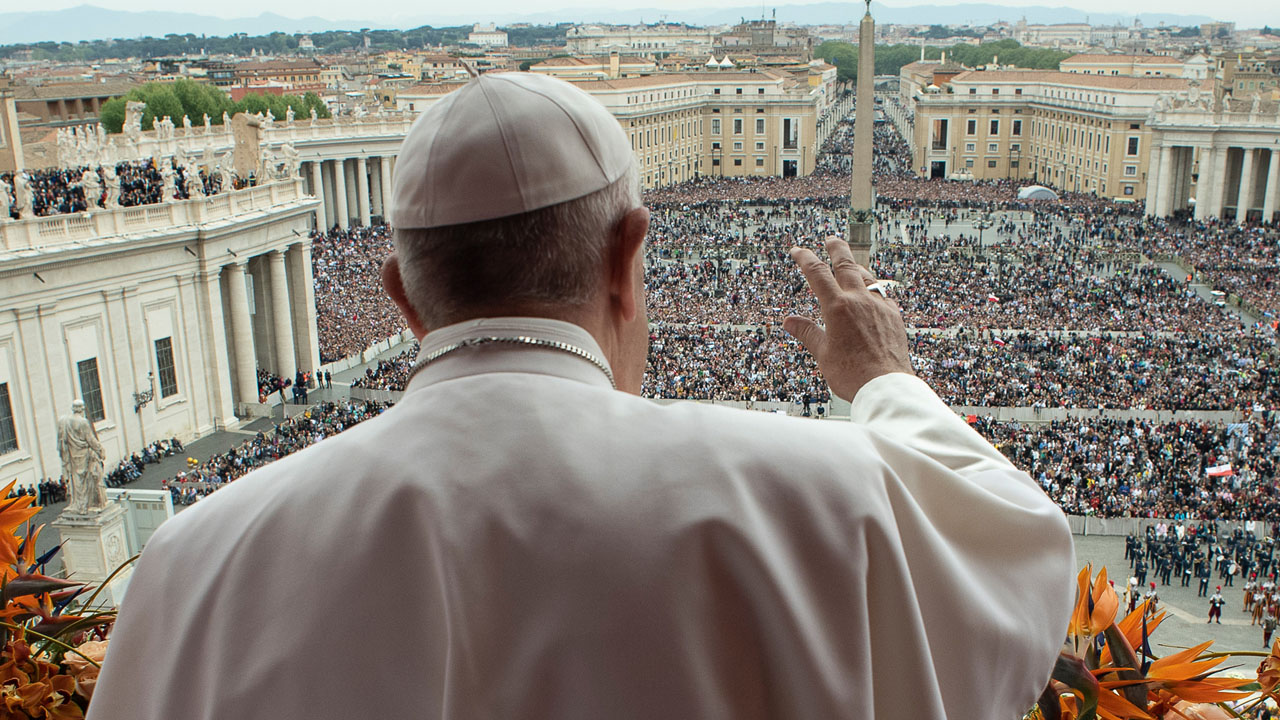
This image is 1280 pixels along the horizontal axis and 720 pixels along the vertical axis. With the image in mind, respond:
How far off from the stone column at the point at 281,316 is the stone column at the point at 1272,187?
45.1 meters

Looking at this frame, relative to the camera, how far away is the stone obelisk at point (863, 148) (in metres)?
25.2

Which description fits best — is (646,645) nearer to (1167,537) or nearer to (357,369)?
(1167,537)

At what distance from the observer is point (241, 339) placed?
26672 millimetres

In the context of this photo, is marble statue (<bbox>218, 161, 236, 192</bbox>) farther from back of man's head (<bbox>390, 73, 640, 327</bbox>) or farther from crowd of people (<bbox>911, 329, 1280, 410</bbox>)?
back of man's head (<bbox>390, 73, 640, 327</bbox>)

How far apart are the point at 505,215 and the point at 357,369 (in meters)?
29.5

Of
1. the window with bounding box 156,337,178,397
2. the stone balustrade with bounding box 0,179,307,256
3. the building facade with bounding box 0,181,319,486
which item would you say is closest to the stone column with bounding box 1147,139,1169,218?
the building facade with bounding box 0,181,319,486

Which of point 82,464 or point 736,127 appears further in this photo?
point 736,127

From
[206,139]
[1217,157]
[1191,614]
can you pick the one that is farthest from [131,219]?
[1217,157]

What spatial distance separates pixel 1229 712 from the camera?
2238mm

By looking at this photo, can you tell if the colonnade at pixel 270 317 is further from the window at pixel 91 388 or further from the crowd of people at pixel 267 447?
the window at pixel 91 388

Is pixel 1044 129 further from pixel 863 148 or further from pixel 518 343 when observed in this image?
pixel 518 343

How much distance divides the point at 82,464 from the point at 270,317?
48.3 ft

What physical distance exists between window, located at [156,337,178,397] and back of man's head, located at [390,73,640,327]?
24.6 metres

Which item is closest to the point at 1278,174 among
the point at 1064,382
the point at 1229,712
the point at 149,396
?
the point at 1064,382
